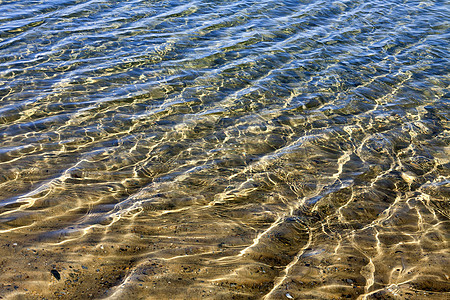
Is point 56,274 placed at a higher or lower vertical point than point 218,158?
higher

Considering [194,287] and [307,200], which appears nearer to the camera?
[194,287]

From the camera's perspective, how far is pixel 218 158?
19.9 ft

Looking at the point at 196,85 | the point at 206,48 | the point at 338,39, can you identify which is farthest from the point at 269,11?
the point at 196,85

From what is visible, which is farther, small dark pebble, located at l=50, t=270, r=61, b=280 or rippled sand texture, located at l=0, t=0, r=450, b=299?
rippled sand texture, located at l=0, t=0, r=450, b=299

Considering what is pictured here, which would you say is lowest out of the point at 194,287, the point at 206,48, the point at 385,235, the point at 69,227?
the point at 385,235

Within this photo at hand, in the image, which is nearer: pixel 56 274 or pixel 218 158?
pixel 56 274

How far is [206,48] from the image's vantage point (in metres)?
9.67

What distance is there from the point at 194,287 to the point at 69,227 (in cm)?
169

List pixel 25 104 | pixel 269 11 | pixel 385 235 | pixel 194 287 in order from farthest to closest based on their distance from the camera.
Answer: pixel 269 11
pixel 25 104
pixel 385 235
pixel 194 287

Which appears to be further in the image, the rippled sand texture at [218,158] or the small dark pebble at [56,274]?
the rippled sand texture at [218,158]

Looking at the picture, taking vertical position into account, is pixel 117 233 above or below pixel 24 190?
below

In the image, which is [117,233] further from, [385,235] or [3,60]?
[3,60]

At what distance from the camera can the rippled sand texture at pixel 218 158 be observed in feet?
13.4

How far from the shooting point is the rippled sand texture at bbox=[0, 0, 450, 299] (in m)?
4.08
